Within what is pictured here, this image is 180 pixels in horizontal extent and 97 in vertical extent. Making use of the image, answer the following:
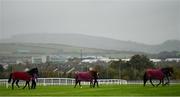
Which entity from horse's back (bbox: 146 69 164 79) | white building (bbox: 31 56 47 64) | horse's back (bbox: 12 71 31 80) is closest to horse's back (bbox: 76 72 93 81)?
horse's back (bbox: 12 71 31 80)

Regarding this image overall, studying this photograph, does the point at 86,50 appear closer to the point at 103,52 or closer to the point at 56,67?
the point at 103,52

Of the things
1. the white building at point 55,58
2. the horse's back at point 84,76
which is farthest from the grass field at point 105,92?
the white building at point 55,58

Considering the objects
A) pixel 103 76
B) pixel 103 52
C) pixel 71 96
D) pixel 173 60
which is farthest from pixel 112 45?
pixel 71 96

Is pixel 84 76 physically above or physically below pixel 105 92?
above

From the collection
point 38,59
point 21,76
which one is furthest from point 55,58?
point 21,76

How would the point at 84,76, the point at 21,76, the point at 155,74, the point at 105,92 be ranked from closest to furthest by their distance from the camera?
the point at 105,92 → the point at 21,76 → the point at 155,74 → the point at 84,76

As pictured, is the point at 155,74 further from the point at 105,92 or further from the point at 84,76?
the point at 105,92

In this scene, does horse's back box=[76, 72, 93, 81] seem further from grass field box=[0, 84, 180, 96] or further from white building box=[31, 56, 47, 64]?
white building box=[31, 56, 47, 64]

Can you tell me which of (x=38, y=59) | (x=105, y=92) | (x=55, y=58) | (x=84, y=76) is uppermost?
(x=55, y=58)

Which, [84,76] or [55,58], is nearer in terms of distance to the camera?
[84,76]

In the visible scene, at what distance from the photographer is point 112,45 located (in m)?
28.3

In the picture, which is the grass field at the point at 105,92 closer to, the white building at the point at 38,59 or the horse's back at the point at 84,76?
the horse's back at the point at 84,76

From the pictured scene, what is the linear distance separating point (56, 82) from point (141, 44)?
6694mm

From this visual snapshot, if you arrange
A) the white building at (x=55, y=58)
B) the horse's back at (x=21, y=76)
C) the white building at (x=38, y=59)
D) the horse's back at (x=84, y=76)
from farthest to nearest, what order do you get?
the white building at (x=55, y=58)
the white building at (x=38, y=59)
the horse's back at (x=84, y=76)
the horse's back at (x=21, y=76)
